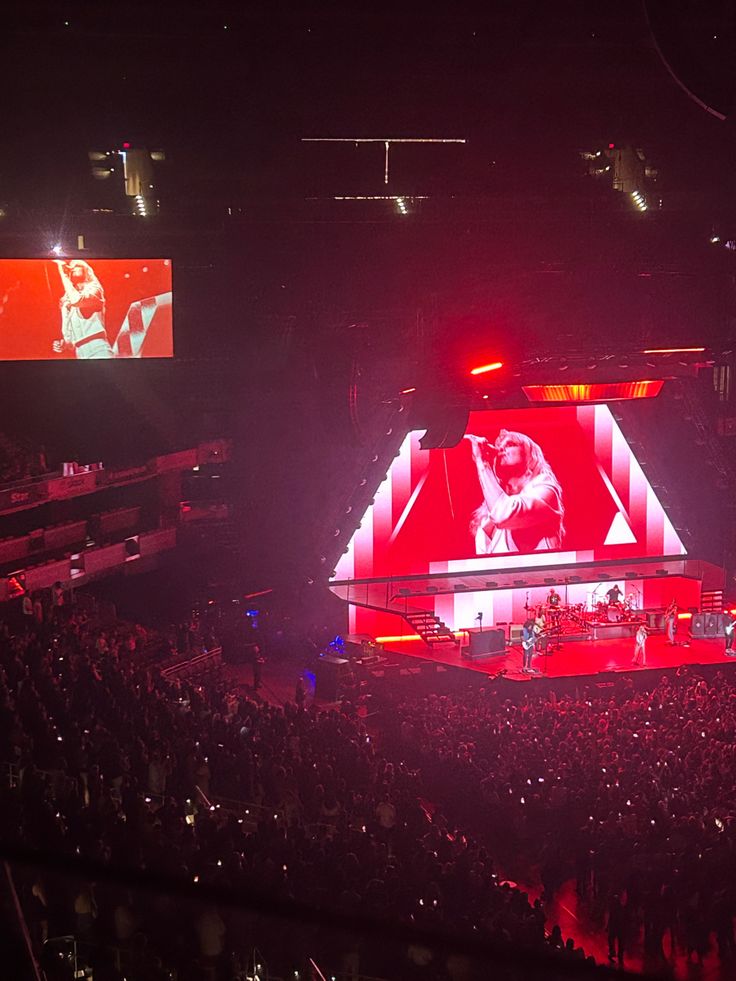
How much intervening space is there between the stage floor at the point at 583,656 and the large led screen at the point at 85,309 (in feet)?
22.0

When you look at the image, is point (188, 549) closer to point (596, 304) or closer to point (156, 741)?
point (596, 304)

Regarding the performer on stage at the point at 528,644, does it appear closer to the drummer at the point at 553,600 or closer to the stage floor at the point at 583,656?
the stage floor at the point at 583,656

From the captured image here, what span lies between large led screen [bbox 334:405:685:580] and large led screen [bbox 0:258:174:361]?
558 centimetres

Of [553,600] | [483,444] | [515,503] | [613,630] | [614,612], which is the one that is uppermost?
[483,444]

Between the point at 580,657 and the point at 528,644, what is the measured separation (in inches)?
52.3

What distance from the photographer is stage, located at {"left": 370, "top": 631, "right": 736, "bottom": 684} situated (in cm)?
1736

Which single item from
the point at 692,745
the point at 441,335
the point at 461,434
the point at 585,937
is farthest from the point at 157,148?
the point at 585,937

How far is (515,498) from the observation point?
68.3 feet

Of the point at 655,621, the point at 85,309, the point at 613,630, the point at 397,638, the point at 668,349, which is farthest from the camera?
the point at 655,621

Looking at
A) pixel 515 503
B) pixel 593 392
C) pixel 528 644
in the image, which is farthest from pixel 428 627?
pixel 593 392

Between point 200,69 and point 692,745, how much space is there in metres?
10.6

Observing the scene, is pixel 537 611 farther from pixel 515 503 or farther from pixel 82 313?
pixel 82 313

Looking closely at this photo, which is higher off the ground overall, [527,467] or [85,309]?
[85,309]

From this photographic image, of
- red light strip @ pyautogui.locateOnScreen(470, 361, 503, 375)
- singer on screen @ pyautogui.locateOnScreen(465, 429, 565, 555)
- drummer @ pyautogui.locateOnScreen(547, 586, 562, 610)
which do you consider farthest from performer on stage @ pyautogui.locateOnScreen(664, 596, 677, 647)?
red light strip @ pyautogui.locateOnScreen(470, 361, 503, 375)
